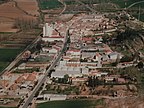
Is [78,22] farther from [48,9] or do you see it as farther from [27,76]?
[27,76]

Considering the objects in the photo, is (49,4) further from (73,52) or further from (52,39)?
(73,52)

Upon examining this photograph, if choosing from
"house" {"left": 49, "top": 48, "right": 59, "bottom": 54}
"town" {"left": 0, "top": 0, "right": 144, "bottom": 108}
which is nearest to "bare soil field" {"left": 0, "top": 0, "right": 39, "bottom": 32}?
"town" {"left": 0, "top": 0, "right": 144, "bottom": 108}

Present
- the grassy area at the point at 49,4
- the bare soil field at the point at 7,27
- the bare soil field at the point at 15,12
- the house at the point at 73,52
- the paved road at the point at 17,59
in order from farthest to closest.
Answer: the grassy area at the point at 49,4, the bare soil field at the point at 15,12, the bare soil field at the point at 7,27, the house at the point at 73,52, the paved road at the point at 17,59

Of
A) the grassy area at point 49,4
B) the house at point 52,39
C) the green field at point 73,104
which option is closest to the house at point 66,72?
the green field at point 73,104

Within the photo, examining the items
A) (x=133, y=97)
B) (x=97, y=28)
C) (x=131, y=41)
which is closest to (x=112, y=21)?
(x=97, y=28)

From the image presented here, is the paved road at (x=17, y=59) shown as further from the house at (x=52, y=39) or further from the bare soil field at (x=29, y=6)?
the bare soil field at (x=29, y=6)

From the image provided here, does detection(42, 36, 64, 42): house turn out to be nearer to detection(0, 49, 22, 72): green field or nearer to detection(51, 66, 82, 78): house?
detection(0, 49, 22, 72): green field

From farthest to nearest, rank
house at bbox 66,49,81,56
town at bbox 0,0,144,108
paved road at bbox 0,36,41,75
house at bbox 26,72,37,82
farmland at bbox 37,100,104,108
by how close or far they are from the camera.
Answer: house at bbox 66,49,81,56
paved road at bbox 0,36,41,75
house at bbox 26,72,37,82
town at bbox 0,0,144,108
farmland at bbox 37,100,104,108
